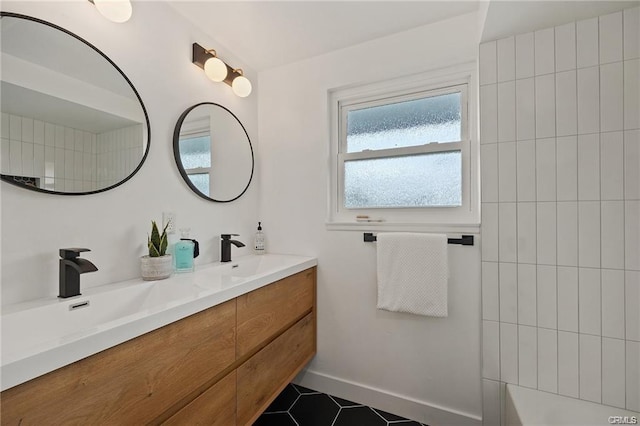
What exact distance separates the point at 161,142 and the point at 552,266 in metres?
1.92

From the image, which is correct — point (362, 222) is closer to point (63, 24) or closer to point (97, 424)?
point (97, 424)

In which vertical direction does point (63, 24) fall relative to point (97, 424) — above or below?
above

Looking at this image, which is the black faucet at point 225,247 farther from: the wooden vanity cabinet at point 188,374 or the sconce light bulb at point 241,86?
the sconce light bulb at point 241,86

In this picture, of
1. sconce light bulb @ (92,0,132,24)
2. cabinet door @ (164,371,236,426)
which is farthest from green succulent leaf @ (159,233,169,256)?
sconce light bulb @ (92,0,132,24)

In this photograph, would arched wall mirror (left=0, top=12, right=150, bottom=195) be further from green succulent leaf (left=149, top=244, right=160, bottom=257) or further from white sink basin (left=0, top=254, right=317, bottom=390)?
white sink basin (left=0, top=254, right=317, bottom=390)

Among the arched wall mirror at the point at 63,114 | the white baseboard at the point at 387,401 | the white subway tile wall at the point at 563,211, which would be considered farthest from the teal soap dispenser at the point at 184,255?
the white subway tile wall at the point at 563,211

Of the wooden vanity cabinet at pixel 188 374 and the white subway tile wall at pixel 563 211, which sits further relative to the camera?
the white subway tile wall at pixel 563 211

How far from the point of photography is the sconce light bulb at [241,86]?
1.81 m

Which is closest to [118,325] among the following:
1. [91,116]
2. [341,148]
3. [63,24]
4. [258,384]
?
[258,384]

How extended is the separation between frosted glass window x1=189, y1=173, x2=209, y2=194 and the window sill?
2.46 ft

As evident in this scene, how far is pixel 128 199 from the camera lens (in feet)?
4.13

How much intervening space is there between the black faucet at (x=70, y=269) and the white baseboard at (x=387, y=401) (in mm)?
1410

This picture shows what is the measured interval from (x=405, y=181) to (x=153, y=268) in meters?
1.39

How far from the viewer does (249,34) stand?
1685 millimetres
